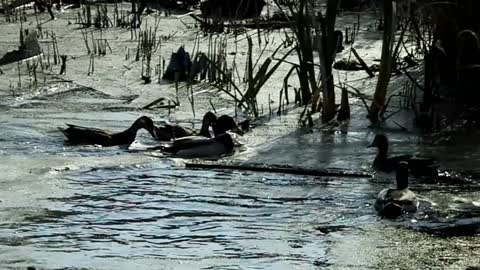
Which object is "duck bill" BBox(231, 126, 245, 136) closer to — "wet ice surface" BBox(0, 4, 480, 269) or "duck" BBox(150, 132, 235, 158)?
"wet ice surface" BBox(0, 4, 480, 269)

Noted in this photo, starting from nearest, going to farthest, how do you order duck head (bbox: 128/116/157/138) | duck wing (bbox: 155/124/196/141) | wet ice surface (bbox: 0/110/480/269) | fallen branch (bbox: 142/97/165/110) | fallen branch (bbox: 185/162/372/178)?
wet ice surface (bbox: 0/110/480/269)
fallen branch (bbox: 185/162/372/178)
duck head (bbox: 128/116/157/138)
duck wing (bbox: 155/124/196/141)
fallen branch (bbox: 142/97/165/110)

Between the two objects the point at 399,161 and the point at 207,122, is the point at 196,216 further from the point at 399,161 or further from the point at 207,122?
the point at 207,122

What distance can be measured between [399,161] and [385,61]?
6.16 ft

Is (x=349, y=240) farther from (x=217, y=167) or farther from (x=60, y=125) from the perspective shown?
(x=60, y=125)

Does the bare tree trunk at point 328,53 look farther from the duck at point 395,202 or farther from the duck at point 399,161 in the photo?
the duck at point 395,202

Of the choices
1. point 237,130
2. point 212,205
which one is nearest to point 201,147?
point 237,130

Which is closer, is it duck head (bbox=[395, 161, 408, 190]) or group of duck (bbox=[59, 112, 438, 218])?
duck head (bbox=[395, 161, 408, 190])

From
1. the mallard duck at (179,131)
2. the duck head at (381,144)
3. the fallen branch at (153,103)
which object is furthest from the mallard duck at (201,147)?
the fallen branch at (153,103)

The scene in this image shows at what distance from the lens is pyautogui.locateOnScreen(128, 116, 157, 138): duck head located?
9.65 metres

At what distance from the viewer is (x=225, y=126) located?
9867 mm

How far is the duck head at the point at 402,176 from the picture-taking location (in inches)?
303

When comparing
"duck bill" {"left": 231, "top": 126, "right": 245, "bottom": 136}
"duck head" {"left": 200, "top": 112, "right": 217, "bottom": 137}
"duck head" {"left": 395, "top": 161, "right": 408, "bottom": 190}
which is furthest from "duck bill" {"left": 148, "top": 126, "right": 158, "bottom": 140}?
"duck head" {"left": 395, "top": 161, "right": 408, "bottom": 190}

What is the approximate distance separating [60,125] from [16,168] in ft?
5.82

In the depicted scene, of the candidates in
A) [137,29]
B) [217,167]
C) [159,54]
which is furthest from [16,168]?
[137,29]
